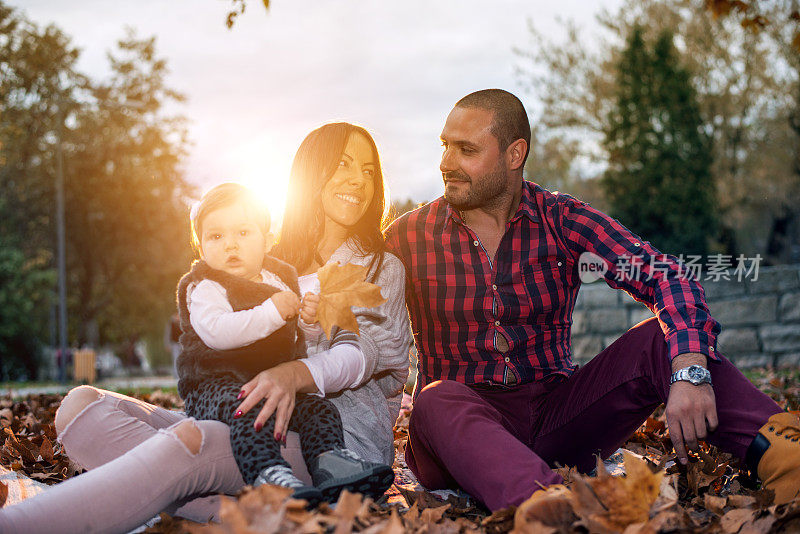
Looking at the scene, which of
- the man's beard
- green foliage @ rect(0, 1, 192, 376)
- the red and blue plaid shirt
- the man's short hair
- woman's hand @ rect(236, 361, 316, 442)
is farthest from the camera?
green foliage @ rect(0, 1, 192, 376)

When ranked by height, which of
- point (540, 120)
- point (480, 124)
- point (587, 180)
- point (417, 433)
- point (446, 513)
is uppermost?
point (540, 120)

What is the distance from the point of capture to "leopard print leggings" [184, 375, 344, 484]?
7.70ft

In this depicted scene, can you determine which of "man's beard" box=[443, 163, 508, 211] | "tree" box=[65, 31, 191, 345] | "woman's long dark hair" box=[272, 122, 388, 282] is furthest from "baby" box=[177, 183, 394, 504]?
"tree" box=[65, 31, 191, 345]

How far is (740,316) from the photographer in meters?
9.59

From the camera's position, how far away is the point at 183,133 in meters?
26.8

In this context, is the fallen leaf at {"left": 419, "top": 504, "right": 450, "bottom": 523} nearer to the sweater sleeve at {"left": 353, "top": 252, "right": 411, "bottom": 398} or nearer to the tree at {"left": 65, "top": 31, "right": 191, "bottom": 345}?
the sweater sleeve at {"left": 353, "top": 252, "right": 411, "bottom": 398}

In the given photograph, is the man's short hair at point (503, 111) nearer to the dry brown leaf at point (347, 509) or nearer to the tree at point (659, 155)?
the dry brown leaf at point (347, 509)

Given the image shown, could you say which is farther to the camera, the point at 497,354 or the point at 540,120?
the point at 540,120

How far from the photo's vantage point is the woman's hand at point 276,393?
2.40 meters

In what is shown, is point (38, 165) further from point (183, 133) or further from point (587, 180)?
point (587, 180)

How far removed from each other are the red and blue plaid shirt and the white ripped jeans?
4.27ft

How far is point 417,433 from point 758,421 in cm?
129

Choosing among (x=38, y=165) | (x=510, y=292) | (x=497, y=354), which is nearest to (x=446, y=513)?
(x=497, y=354)

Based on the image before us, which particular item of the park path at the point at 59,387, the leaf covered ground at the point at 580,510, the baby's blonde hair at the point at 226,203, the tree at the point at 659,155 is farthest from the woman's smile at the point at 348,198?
the tree at the point at 659,155
